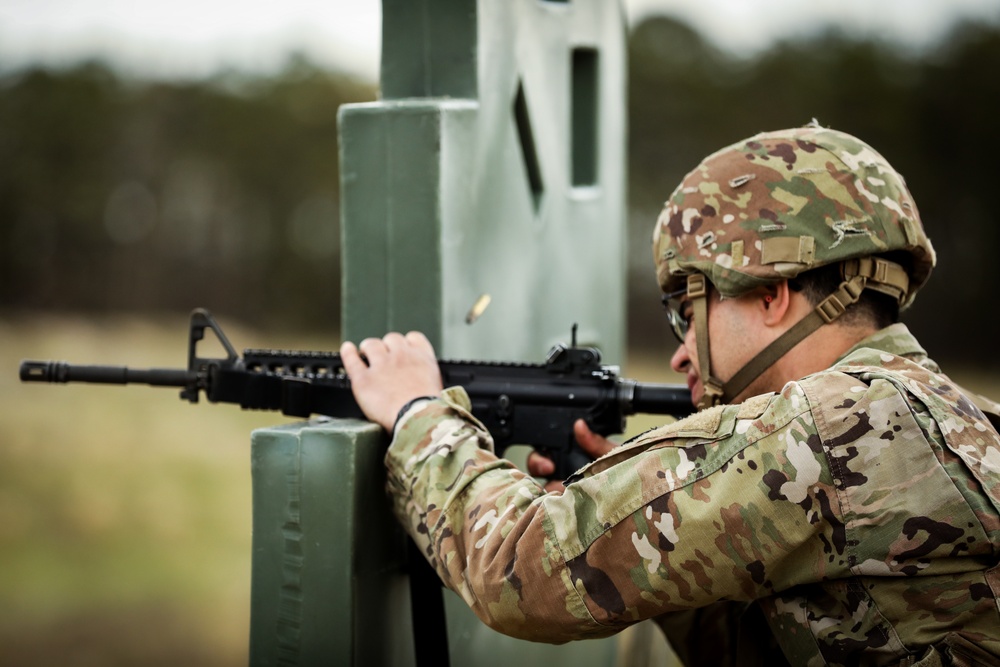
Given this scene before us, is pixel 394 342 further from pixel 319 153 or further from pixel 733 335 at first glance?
pixel 319 153

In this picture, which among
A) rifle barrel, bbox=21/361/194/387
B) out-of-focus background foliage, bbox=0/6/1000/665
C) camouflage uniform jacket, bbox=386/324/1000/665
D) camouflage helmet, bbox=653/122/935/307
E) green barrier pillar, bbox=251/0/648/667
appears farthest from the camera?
out-of-focus background foliage, bbox=0/6/1000/665

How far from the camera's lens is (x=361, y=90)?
11359 mm

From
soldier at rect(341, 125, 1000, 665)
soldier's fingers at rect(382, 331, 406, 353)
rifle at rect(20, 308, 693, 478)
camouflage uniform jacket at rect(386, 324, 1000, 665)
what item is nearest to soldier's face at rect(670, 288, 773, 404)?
soldier at rect(341, 125, 1000, 665)

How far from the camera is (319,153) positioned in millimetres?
11086

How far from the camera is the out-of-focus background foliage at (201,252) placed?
8.74m

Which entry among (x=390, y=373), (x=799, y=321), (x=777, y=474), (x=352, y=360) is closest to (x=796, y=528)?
(x=777, y=474)

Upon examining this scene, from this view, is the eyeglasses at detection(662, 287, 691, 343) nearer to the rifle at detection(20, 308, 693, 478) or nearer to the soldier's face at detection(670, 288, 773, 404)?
the soldier's face at detection(670, 288, 773, 404)

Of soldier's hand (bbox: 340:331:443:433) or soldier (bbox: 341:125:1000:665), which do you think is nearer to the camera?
soldier (bbox: 341:125:1000:665)

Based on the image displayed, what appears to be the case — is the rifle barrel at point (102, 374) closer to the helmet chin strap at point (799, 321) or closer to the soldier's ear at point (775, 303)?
the helmet chin strap at point (799, 321)

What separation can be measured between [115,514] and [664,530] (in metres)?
8.50

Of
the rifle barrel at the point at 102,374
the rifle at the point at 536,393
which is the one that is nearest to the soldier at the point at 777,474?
the rifle at the point at 536,393

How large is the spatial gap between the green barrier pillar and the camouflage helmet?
0.78m

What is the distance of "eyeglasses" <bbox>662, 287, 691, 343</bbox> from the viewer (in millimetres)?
2447

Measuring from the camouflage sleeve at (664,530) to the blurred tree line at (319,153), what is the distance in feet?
27.8
